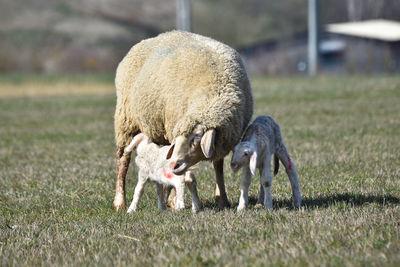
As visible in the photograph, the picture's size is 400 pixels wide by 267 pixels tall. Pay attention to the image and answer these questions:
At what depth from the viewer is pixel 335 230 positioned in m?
4.27

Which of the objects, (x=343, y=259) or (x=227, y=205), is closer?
(x=343, y=259)

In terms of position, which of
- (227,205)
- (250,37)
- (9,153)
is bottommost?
(250,37)

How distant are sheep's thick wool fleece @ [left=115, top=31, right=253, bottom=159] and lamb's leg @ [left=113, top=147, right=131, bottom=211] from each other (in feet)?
0.65

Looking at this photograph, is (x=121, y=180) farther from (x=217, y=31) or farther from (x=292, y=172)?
(x=217, y=31)

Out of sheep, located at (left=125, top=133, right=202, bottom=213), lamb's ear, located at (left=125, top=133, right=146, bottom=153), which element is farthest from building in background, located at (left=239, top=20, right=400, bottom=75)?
sheep, located at (left=125, top=133, right=202, bottom=213)

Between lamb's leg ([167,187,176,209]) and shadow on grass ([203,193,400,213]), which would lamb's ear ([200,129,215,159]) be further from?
lamb's leg ([167,187,176,209])

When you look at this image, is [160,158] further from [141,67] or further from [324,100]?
[324,100]

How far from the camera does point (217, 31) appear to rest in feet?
224

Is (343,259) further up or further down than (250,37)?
further up

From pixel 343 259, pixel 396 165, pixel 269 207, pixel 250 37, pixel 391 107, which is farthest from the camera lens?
pixel 250 37

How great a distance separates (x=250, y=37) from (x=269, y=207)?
71626mm

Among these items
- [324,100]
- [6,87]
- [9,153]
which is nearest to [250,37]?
[6,87]

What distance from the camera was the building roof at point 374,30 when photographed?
4125 centimetres

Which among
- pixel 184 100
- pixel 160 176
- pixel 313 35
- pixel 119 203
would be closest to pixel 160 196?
pixel 160 176
